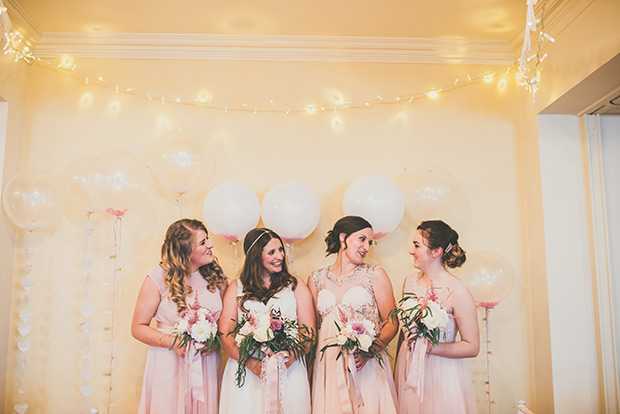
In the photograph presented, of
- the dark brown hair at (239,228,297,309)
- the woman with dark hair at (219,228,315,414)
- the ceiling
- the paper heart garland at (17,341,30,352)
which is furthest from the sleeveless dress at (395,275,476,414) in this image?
the paper heart garland at (17,341,30,352)

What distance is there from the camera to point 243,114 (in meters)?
4.16

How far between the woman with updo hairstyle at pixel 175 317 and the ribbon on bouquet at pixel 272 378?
0.42 meters

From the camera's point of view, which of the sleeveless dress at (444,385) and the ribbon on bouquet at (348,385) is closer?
the ribbon on bouquet at (348,385)

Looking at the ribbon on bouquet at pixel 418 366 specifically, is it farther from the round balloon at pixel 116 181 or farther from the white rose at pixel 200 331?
the round balloon at pixel 116 181

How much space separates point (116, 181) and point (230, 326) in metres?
1.27

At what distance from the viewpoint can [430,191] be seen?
3.62 meters

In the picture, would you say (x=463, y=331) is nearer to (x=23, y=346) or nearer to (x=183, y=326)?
(x=183, y=326)

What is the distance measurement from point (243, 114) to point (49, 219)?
66.3 inches

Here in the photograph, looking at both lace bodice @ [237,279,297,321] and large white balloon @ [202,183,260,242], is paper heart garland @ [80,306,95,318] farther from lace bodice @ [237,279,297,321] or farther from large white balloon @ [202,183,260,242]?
lace bodice @ [237,279,297,321]

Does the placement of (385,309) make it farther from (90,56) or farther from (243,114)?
(90,56)

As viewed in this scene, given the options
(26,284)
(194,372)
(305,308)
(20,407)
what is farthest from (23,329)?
(305,308)

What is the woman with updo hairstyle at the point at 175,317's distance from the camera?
3221mm

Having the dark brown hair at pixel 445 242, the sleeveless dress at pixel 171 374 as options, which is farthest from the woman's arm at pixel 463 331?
the sleeveless dress at pixel 171 374

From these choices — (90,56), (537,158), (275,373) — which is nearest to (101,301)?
(275,373)
